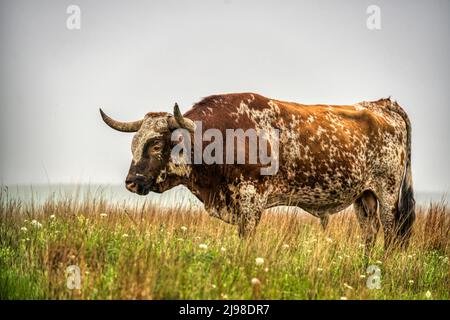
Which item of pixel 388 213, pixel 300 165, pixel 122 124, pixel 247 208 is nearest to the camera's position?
pixel 247 208

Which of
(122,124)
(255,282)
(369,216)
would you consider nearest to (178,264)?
(255,282)

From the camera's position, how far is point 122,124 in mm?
8492

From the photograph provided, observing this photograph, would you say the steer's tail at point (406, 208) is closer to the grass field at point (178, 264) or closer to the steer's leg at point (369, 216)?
the steer's leg at point (369, 216)

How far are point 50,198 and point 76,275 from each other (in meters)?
3.63

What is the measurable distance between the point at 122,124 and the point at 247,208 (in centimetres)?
218

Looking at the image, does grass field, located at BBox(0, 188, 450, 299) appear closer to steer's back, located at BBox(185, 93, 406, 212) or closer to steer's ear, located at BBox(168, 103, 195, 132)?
steer's back, located at BBox(185, 93, 406, 212)

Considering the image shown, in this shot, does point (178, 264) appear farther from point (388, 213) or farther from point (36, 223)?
point (388, 213)

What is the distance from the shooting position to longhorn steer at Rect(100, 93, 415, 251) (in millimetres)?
7988

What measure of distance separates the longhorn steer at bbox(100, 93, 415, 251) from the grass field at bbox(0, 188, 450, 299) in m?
0.57

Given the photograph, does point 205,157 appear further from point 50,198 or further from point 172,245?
point 50,198

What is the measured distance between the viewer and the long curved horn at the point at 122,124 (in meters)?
8.44

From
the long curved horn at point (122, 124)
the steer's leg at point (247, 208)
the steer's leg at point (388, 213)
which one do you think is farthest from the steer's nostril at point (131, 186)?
the steer's leg at point (388, 213)

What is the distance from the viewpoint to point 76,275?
5.64 metres

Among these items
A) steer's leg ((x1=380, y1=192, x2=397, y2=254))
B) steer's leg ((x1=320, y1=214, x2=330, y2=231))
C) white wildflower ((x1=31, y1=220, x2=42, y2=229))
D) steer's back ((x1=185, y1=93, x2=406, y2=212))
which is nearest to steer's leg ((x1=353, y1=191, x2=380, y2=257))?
steer's leg ((x1=380, y1=192, x2=397, y2=254))
